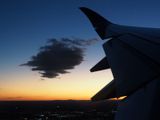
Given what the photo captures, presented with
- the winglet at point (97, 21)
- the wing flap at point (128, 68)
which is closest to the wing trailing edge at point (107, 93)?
the wing flap at point (128, 68)

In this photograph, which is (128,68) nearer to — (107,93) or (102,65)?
(107,93)

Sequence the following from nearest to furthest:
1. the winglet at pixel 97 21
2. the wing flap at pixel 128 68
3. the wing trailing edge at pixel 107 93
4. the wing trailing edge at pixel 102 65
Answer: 1. the wing flap at pixel 128 68
2. the wing trailing edge at pixel 107 93
3. the wing trailing edge at pixel 102 65
4. the winglet at pixel 97 21

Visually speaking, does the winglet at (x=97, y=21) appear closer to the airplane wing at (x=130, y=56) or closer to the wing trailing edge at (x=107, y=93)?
the airplane wing at (x=130, y=56)

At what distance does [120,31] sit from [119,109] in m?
3.07

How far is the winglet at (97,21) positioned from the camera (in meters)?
7.51

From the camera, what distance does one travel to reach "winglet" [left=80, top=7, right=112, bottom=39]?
7508mm

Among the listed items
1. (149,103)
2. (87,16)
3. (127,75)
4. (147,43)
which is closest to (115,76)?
(127,75)

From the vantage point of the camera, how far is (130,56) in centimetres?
539

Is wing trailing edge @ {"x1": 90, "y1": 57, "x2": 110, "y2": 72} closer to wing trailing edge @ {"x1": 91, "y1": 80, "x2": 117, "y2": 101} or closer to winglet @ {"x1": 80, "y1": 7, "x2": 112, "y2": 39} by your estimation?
winglet @ {"x1": 80, "y1": 7, "x2": 112, "y2": 39}

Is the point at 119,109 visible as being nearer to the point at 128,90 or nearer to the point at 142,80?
the point at 128,90

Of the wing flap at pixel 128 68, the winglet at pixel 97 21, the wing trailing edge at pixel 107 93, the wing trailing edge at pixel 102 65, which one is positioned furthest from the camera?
the winglet at pixel 97 21

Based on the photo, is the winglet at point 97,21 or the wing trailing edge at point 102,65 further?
the winglet at point 97,21

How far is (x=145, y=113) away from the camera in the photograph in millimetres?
3697

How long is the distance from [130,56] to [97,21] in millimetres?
2731
